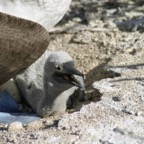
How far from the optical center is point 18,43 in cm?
354

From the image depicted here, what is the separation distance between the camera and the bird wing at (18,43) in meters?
3.42

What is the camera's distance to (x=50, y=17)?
14.0 ft

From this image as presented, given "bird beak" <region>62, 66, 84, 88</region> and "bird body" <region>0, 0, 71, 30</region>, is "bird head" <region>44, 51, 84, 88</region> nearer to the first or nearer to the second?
"bird beak" <region>62, 66, 84, 88</region>

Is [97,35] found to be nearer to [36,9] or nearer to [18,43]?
[36,9]

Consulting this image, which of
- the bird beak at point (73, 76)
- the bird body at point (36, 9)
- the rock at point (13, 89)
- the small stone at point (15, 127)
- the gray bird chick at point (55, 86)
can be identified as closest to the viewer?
the small stone at point (15, 127)

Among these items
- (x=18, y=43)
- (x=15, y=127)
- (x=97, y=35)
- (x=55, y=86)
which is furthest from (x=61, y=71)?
(x=97, y=35)

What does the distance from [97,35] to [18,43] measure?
7.84 feet

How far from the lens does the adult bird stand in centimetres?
344

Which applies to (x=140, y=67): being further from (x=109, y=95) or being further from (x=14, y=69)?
(x=14, y=69)

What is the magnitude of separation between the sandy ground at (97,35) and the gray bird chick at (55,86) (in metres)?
0.15

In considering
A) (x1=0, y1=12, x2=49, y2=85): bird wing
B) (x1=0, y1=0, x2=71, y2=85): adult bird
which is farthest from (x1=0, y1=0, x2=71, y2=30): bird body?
(x1=0, y1=12, x2=49, y2=85): bird wing

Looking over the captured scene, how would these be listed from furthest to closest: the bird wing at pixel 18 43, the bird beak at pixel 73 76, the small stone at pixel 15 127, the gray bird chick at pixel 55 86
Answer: the gray bird chick at pixel 55 86 < the bird beak at pixel 73 76 < the small stone at pixel 15 127 < the bird wing at pixel 18 43

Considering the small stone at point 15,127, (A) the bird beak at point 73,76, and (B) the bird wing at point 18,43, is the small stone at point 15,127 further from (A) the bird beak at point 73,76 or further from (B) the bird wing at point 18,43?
(A) the bird beak at point 73,76

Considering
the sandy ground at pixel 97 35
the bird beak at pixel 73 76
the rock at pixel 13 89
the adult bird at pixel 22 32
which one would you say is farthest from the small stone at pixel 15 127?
the rock at pixel 13 89
